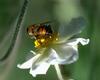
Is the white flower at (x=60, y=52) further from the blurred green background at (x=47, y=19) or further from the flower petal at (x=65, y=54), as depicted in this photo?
the blurred green background at (x=47, y=19)

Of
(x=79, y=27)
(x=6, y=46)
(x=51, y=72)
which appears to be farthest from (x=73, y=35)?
(x=6, y=46)

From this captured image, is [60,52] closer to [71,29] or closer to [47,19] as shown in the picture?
[71,29]

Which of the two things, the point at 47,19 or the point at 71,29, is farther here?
the point at 47,19

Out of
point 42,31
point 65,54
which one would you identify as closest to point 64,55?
point 65,54

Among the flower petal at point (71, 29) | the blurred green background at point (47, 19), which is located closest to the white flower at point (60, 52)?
the flower petal at point (71, 29)

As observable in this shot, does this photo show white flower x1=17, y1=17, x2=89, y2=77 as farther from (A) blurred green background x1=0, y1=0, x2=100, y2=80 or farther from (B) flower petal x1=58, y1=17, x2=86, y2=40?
(A) blurred green background x1=0, y1=0, x2=100, y2=80

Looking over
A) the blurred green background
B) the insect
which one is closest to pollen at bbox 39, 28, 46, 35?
the insect
